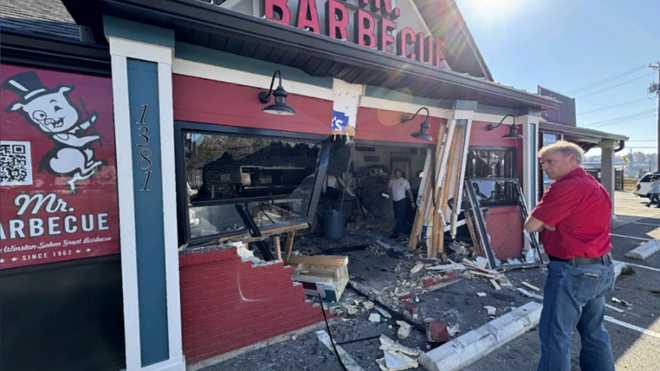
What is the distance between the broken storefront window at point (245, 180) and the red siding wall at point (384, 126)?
95cm

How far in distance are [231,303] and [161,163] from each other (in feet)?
5.56

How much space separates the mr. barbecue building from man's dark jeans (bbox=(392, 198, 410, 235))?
12.0 feet

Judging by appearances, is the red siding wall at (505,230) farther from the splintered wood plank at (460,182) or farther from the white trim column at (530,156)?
the splintered wood plank at (460,182)

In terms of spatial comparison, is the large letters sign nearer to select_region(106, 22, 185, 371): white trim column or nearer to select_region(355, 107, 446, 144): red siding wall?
select_region(355, 107, 446, 144): red siding wall

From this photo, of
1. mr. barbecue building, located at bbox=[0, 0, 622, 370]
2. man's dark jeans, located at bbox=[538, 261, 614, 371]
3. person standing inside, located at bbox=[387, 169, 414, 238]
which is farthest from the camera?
person standing inside, located at bbox=[387, 169, 414, 238]

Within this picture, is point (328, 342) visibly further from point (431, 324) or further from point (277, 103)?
point (277, 103)

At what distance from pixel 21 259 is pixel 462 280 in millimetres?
5808

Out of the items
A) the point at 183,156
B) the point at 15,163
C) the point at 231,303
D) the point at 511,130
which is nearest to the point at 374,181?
the point at 511,130

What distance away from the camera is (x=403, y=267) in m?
5.54

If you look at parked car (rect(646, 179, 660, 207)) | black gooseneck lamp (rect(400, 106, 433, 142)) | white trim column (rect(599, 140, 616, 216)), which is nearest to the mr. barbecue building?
→ black gooseneck lamp (rect(400, 106, 433, 142))

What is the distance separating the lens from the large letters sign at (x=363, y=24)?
4.37 m

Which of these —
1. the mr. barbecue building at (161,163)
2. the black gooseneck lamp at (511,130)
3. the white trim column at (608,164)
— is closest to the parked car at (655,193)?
the white trim column at (608,164)

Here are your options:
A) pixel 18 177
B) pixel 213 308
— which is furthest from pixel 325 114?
pixel 18 177

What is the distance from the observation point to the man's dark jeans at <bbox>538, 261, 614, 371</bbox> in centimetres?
232
